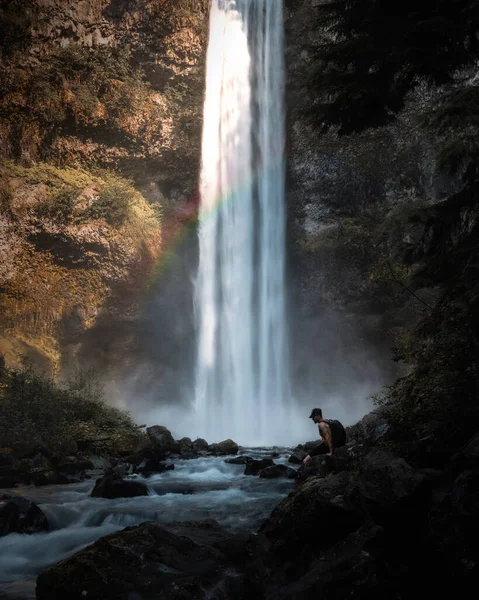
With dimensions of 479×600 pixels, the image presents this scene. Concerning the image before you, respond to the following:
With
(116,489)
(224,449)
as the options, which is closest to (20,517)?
(116,489)

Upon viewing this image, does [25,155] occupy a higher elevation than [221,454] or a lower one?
higher

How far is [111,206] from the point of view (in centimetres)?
2583

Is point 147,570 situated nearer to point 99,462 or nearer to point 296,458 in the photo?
point 296,458

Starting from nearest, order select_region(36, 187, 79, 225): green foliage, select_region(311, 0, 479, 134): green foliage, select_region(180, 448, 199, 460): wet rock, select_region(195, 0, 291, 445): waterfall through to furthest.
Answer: select_region(311, 0, 479, 134): green foliage, select_region(180, 448, 199, 460): wet rock, select_region(36, 187, 79, 225): green foliage, select_region(195, 0, 291, 445): waterfall

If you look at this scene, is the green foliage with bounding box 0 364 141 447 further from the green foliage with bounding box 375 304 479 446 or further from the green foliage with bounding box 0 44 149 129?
the green foliage with bounding box 0 44 149 129

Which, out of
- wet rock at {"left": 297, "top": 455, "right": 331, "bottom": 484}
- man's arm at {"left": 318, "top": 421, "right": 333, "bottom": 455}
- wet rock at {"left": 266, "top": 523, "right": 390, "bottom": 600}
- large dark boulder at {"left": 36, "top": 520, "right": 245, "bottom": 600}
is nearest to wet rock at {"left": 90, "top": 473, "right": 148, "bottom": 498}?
wet rock at {"left": 297, "top": 455, "right": 331, "bottom": 484}

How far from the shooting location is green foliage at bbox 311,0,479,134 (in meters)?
5.31

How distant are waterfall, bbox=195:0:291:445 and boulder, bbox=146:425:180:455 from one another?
7502 mm

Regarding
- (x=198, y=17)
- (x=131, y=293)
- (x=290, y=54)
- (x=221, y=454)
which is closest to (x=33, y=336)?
(x=131, y=293)

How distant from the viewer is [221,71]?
98.9ft

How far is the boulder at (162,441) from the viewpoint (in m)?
16.2

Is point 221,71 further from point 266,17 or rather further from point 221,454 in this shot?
point 221,454

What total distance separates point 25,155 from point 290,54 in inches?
699

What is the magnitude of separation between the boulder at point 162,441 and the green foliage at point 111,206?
42.2 ft
